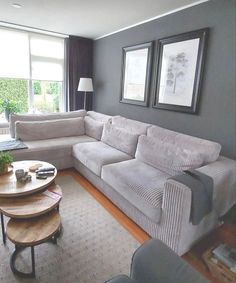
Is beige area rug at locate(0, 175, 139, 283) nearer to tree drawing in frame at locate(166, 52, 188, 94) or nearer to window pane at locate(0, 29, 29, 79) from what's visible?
tree drawing in frame at locate(166, 52, 188, 94)

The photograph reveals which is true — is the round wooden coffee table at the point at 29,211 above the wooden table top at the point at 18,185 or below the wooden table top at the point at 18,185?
below

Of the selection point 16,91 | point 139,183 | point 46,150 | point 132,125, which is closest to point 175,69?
point 132,125

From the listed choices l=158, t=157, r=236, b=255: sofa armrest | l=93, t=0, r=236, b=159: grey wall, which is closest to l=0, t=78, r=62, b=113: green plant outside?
l=93, t=0, r=236, b=159: grey wall

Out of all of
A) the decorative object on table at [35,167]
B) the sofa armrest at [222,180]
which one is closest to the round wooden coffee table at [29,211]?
the decorative object on table at [35,167]

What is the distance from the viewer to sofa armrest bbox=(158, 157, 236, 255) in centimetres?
158

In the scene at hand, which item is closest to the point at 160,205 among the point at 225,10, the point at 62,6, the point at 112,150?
the point at 112,150

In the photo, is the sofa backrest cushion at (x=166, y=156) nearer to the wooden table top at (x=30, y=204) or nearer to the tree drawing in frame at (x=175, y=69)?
the tree drawing in frame at (x=175, y=69)

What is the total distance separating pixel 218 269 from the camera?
153 cm

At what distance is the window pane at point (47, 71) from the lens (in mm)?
4219

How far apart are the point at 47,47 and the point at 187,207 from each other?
164 inches

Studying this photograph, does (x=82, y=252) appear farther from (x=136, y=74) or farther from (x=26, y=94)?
(x=26, y=94)

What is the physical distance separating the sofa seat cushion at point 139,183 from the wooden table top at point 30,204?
66 cm

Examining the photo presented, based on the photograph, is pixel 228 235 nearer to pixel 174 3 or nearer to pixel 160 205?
pixel 160 205

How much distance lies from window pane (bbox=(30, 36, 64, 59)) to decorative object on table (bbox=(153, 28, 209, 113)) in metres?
2.44
